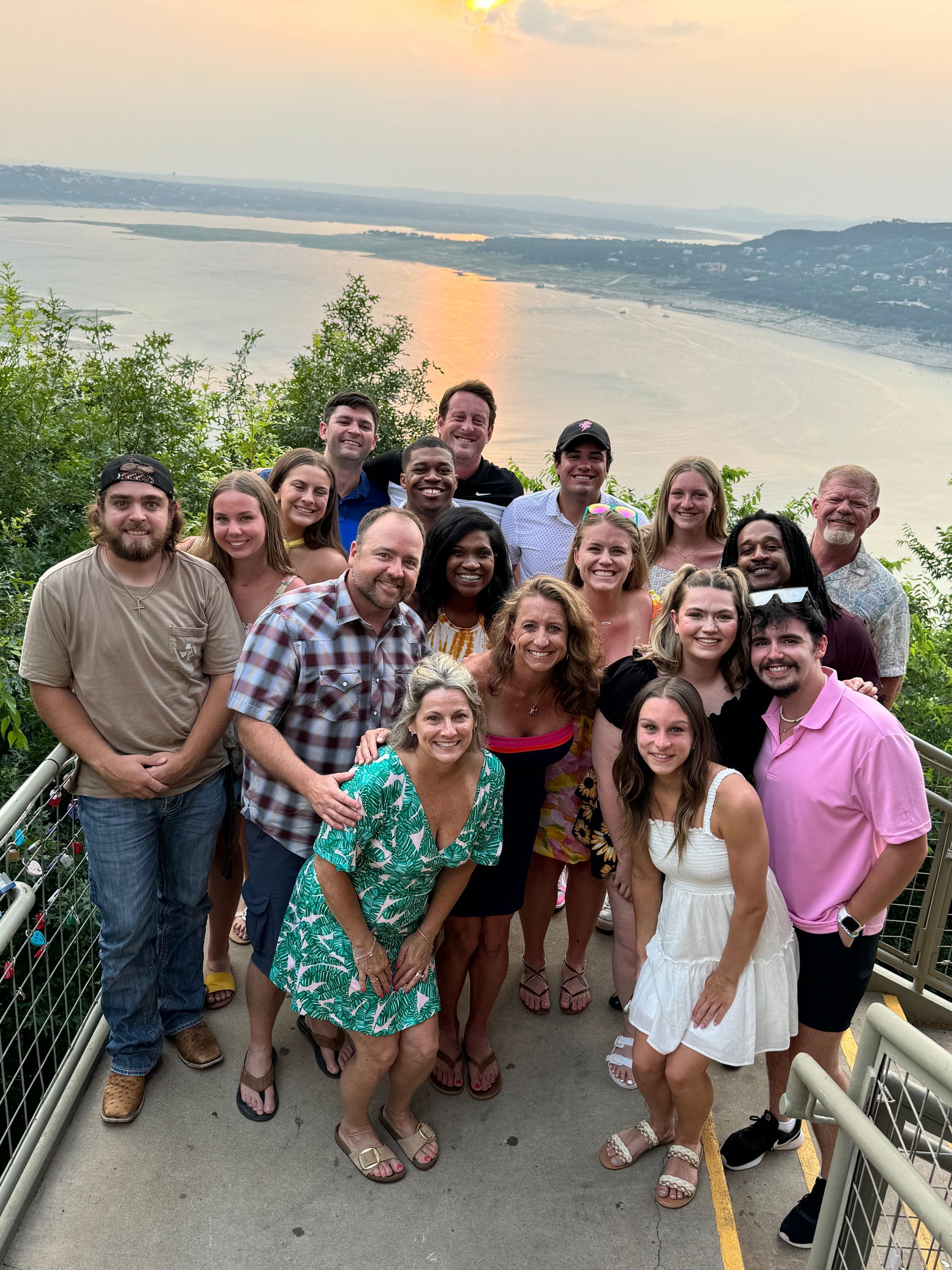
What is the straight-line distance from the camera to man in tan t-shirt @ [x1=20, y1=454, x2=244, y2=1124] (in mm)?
2779

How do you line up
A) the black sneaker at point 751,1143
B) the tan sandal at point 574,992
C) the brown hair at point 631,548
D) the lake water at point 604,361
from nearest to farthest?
Result: the black sneaker at point 751,1143
the brown hair at point 631,548
the tan sandal at point 574,992
the lake water at point 604,361

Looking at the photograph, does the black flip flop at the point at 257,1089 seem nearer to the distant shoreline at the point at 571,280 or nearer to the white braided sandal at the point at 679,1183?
the white braided sandal at the point at 679,1183

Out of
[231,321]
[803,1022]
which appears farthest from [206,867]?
[231,321]

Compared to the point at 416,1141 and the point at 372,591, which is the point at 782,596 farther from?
the point at 416,1141

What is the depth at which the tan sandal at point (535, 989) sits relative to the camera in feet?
11.7

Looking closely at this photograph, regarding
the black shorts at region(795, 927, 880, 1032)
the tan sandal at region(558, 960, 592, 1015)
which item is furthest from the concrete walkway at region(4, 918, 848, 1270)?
the black shorts at region(795, 927, 880, 1032)

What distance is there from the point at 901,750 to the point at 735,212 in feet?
232

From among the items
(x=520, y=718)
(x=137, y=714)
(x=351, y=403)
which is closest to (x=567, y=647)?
(x=520, y=718)

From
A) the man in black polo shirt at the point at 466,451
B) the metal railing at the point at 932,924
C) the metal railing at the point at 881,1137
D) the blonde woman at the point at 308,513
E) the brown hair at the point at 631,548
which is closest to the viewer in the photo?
the metal railing at the point at 881,1137

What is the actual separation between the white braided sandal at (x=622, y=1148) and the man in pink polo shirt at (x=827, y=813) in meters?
0.52

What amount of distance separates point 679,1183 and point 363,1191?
100cm

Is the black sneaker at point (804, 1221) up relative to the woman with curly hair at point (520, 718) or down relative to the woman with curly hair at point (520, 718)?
down

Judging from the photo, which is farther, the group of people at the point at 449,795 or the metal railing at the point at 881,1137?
the group of people at the point at 449,795

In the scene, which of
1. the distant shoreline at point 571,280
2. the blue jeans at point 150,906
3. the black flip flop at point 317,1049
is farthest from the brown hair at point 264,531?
the distant shoreline at point 571,280
